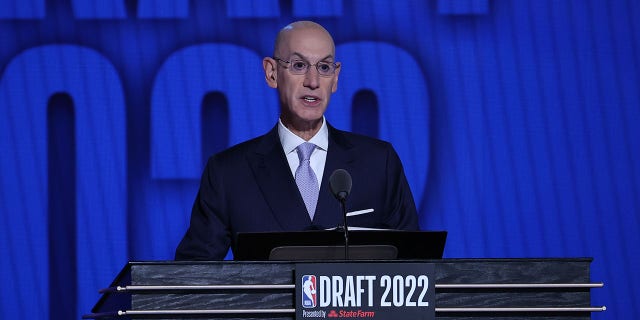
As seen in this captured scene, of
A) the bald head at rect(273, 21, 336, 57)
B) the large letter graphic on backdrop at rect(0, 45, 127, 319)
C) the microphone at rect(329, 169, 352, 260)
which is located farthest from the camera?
the large letter graphic on backdrop at rect(0, 45, 127, 319)

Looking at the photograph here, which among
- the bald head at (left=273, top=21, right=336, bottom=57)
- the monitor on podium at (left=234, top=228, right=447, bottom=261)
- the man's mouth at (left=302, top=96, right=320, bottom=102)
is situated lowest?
the monitor on podium at (left=234, top=228, right=447, bottom=261)

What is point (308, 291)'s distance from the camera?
2070mm

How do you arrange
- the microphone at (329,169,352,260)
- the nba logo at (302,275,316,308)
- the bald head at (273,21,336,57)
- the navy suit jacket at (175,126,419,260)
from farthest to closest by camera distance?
the bald head at (273,21,336,57) → the navy suit jacket at (175,126,419,260) → the microphone at (329,169,352,260) → the nba logo at (302,275,316,308)

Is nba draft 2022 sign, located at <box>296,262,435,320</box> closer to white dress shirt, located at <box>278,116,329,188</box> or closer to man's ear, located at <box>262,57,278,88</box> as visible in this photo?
white dress shirt, located at <box>278,116,329,188</box>

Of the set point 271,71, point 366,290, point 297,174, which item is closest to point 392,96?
point 271,71

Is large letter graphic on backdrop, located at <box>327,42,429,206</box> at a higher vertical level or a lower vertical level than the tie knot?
higher

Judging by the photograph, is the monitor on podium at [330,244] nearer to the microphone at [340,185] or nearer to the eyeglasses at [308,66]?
the microphone at [340,185]

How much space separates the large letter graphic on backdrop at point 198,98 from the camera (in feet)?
14.4

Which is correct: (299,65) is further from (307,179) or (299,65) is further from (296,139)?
(307,179)

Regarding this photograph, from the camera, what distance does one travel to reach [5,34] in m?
4.46

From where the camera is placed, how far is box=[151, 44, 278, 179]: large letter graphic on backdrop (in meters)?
4.38

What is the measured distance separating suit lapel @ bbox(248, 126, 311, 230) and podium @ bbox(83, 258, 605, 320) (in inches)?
34.3

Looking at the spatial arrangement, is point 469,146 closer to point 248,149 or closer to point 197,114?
point 197,114

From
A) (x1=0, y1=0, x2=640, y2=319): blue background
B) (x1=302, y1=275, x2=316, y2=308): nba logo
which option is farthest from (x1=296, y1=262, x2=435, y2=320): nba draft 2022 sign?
(x1=0, y1=0, x2=640, y2=319): blue background
